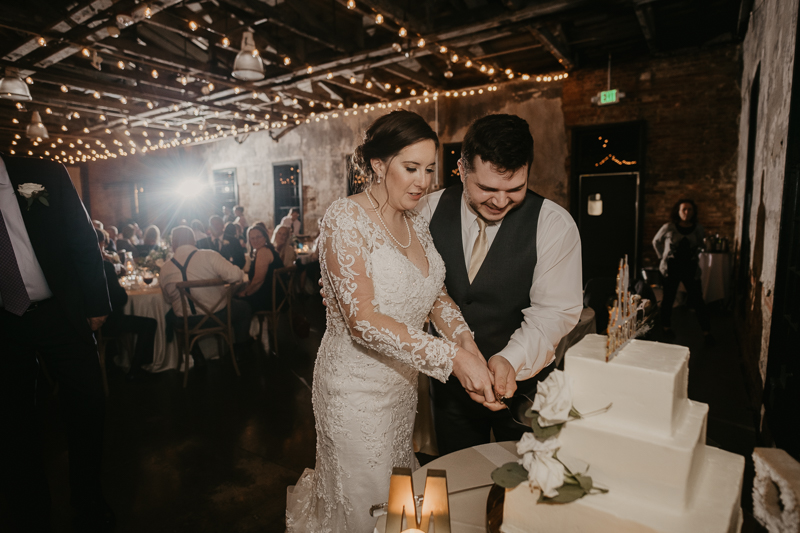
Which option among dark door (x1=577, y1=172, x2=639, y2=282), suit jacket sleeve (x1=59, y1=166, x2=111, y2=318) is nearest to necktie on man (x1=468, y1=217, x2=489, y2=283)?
suit jacket sleeve (x1=59, y1=166, x2=111, y2=318)

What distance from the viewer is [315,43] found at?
7648 mm

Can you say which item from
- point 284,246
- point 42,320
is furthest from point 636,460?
point 284,246

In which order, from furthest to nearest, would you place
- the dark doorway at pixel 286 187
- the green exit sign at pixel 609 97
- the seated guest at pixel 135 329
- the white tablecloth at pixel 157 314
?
the dark doorway at pixel 286 187 < the green exit sign at pixel 609 97 < the white tablecloth at pixel 157 314 < the seated guest at pixel 135 329

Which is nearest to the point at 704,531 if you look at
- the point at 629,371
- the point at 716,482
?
the point at 716,482

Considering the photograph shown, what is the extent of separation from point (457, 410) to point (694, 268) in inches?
198

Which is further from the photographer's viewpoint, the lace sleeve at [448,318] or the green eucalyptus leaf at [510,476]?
the lace sleeve at [448,318]

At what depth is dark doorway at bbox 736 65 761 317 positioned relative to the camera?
4766mm

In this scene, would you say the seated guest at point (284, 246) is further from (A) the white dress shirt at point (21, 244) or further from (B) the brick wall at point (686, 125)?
(B) the brick wall at point (686, 125)

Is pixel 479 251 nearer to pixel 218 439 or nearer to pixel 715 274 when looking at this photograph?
pixel 218 439

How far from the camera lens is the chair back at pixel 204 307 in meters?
3.94

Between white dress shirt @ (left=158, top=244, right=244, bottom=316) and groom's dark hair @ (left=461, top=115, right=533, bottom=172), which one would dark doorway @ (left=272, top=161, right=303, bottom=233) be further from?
groom's dark hair @ (left=461, top=115, right=533, bottom=172)

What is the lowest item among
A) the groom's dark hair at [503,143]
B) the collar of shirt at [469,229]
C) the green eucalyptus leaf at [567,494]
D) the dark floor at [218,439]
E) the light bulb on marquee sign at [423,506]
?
the dark floor at [218,439]

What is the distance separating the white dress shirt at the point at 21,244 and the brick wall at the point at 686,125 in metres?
7.64

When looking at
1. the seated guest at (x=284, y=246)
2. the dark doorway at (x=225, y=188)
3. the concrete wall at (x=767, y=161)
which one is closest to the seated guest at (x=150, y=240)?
the seated guest at (x=284, y=246)
